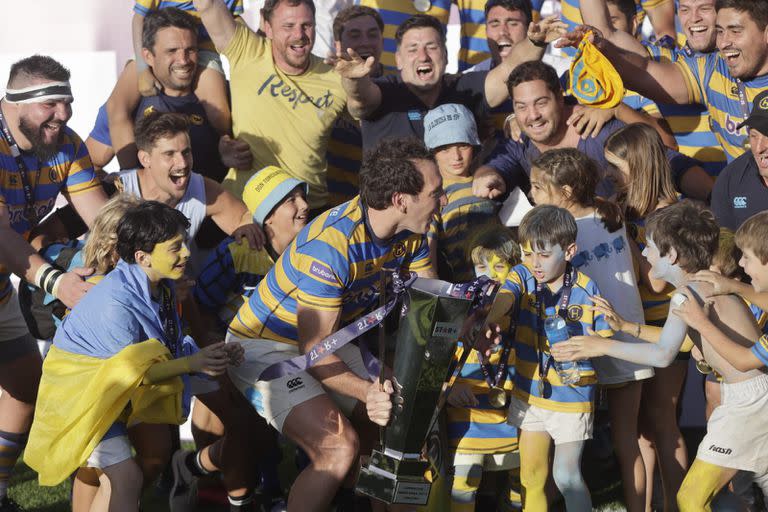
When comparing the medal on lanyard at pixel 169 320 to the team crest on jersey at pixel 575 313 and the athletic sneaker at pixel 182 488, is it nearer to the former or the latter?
the athletic sneaker at pixel 182 488

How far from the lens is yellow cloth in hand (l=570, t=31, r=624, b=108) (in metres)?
5.18

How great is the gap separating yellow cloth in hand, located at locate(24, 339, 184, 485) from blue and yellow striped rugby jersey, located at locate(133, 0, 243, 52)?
2.56 meters

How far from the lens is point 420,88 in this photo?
5.90 meters

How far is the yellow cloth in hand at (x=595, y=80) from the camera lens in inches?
204

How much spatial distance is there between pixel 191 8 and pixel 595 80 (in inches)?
103

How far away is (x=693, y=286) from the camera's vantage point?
4.18 meters

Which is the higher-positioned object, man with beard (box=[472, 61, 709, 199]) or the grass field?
man with beard (box=[472, 61, 709, 199])

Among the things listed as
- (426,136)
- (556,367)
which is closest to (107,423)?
(556,367)

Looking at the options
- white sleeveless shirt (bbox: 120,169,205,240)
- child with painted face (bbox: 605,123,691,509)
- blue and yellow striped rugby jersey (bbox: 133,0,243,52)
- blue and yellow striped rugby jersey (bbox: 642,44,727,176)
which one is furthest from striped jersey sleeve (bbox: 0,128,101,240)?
blue and yellow striped rugby jersey (bbox: 642,44,727,176)

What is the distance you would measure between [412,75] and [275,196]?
1.24 m

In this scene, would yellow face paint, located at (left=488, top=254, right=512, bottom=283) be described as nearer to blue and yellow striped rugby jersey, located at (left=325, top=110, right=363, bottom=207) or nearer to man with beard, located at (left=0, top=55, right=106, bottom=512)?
blue and yellow striped rugby jersey, located at (left=325, top=110, right=363, bottom=207)

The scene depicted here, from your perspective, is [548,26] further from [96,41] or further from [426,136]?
[96,41]

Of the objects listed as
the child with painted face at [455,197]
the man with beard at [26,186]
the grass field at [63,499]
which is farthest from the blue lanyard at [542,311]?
the man with beard at [26,186]

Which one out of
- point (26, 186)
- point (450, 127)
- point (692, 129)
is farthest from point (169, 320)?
point (692, 129)
